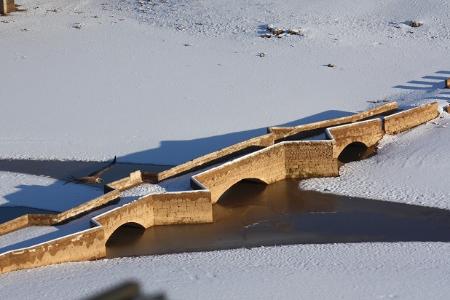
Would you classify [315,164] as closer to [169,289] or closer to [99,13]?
[169,289]

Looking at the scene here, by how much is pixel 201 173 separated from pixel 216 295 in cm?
620

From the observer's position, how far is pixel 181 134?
29516mm

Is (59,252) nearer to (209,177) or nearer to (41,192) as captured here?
(41,192)

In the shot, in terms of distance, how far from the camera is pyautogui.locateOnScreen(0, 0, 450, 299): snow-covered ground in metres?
19.3

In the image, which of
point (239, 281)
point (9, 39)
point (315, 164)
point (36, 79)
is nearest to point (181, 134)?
point (315, 164)

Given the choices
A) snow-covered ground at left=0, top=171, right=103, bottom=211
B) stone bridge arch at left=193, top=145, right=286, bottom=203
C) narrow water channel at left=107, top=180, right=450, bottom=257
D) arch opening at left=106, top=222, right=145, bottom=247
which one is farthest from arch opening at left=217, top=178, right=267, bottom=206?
snow-covered ground at left=0, top=171, right=103, bottom=211

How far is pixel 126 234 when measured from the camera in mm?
22578

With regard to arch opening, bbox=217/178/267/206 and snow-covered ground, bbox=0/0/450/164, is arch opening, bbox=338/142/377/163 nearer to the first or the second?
snow-covered ground, bbox=0/0/450/164

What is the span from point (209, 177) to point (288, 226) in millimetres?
2766

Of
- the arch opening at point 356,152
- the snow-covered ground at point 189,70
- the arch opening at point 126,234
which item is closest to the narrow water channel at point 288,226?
the arch opening at point 126,234

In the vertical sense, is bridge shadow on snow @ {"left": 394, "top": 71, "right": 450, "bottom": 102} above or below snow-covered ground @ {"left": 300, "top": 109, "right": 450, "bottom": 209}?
above

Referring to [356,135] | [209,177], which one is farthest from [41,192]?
[356,135]

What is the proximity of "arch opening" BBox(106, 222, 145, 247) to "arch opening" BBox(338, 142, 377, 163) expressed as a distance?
8105 mm

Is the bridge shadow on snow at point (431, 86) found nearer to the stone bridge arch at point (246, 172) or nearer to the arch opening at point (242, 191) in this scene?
the stone bridge arch at point (246, 172)
